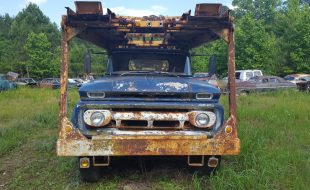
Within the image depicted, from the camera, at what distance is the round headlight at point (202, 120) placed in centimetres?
505

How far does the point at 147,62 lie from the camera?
6.86m

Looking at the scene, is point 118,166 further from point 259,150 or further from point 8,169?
point 259,150

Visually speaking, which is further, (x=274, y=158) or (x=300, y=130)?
(x=300, y=130)

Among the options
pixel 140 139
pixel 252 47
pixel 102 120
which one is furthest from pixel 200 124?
pixel 252 47

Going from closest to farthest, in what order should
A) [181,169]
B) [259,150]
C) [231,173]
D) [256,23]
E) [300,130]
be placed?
[231,173], [181,169], [259,150], [300,130], [256,23]

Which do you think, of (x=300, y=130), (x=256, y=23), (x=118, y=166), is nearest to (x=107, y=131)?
(x=118, y=166)

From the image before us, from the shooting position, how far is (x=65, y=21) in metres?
5.35

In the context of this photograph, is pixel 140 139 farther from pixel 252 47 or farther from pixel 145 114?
pixel 252 47

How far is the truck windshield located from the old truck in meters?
1.25

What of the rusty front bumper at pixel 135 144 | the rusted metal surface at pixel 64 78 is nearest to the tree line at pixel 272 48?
the rusted metal surface at pixel 64 78

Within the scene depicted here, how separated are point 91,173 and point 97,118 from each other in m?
0.81

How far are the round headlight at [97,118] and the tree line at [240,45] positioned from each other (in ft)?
20.9

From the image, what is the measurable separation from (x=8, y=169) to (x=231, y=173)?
356cm

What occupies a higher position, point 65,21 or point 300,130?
point 65,21
